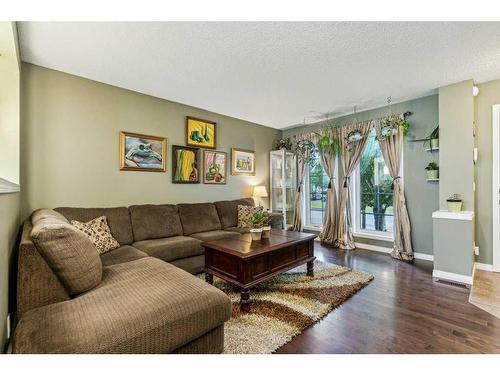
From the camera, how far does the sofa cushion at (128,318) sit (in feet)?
3.34

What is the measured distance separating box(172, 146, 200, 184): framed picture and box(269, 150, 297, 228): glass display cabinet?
6.28 ft

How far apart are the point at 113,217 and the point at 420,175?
4.31 meters

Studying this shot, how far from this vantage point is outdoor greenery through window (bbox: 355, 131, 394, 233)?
4043 mm

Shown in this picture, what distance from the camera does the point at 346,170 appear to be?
4.30 metres

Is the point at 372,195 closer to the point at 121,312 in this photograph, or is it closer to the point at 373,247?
the point at 373,247

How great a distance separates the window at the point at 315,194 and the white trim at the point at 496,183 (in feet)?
7.85

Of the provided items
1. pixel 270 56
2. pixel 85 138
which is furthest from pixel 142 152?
pixel 270 56

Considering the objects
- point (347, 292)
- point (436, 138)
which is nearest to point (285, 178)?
point (436, 138)

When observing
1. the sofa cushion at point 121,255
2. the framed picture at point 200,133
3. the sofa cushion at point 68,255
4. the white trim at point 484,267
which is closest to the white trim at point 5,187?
the sofa cushion at point 68,255

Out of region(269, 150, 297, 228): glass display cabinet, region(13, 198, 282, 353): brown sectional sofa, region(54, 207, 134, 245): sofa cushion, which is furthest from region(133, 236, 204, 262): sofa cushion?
region(269, 150, 297, 228): glass display cabinet

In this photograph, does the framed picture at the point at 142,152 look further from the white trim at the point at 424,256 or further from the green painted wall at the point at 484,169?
the green painted wall at the point at 484,169

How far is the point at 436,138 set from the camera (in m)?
3.27
